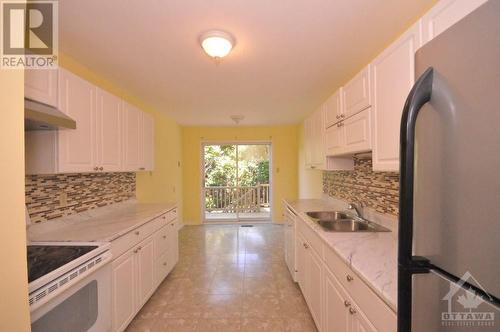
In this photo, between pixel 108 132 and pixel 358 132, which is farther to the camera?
pixel 108 132

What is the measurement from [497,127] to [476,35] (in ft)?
0.70

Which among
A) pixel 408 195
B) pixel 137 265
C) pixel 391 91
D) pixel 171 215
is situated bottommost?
pixel 137 265

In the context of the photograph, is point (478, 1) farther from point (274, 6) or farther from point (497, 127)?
point (274, 6)

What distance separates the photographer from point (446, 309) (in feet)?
1.76

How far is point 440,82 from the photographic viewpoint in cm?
56

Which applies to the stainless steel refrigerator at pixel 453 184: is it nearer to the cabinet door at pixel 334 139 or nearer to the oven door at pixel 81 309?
the cabinet door at pixel 334 139

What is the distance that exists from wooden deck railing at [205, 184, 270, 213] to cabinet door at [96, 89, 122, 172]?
3.80 metres

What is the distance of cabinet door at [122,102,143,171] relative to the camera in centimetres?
246

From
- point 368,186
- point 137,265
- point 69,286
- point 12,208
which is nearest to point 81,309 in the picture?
point 69,286

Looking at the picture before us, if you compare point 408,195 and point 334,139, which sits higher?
point 334,139

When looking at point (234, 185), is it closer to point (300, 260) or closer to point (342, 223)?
point (300, 260)

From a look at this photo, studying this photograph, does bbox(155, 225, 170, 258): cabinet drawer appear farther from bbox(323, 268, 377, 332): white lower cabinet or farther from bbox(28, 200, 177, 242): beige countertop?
bbox(323, 268, 377, 332): white lower cabinet

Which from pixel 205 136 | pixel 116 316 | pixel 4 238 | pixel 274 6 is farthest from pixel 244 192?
pixel 4 238

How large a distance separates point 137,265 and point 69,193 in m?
0.93
